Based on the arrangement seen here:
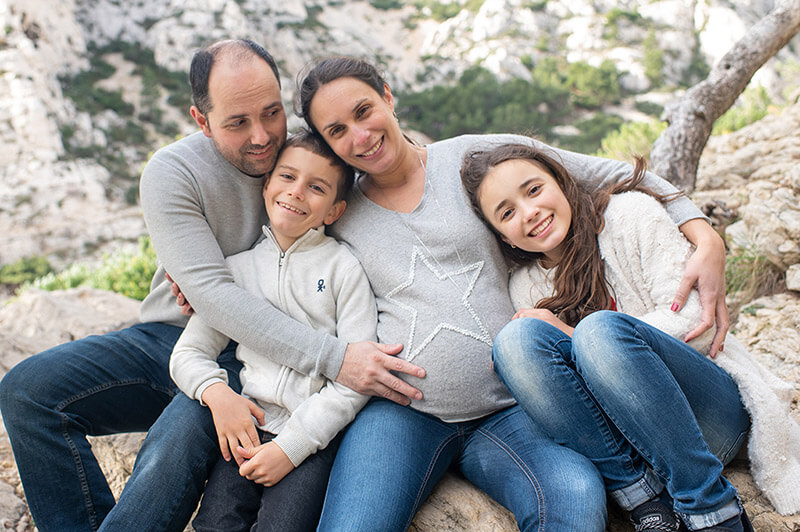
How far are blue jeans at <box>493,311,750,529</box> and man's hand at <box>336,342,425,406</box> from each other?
11.3 inches

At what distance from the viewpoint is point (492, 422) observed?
174cm

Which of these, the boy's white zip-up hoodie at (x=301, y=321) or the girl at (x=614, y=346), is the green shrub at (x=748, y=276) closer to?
the girl at (x=614, y=346)

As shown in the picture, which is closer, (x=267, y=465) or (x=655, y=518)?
(x=655, y=518)

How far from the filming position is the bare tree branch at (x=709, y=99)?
144 inches

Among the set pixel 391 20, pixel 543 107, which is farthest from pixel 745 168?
pixel 391 20

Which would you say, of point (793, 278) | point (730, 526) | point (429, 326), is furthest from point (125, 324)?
point (793, 278)

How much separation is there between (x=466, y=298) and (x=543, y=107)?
84.6 feet

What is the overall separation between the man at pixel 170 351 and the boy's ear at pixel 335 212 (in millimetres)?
275

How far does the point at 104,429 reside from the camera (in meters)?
2.00

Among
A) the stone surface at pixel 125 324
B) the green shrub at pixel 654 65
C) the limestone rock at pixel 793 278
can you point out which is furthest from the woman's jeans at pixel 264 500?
the green shrub at pixel 654 65

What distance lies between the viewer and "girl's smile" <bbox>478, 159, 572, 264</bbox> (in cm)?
180

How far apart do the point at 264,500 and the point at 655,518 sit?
106cm

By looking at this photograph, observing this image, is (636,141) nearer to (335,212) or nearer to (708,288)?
(708,288)

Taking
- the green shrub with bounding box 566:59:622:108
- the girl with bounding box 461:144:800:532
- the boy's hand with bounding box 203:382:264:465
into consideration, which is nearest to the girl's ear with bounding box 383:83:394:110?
the girl with bounding box 461:144:800:532
